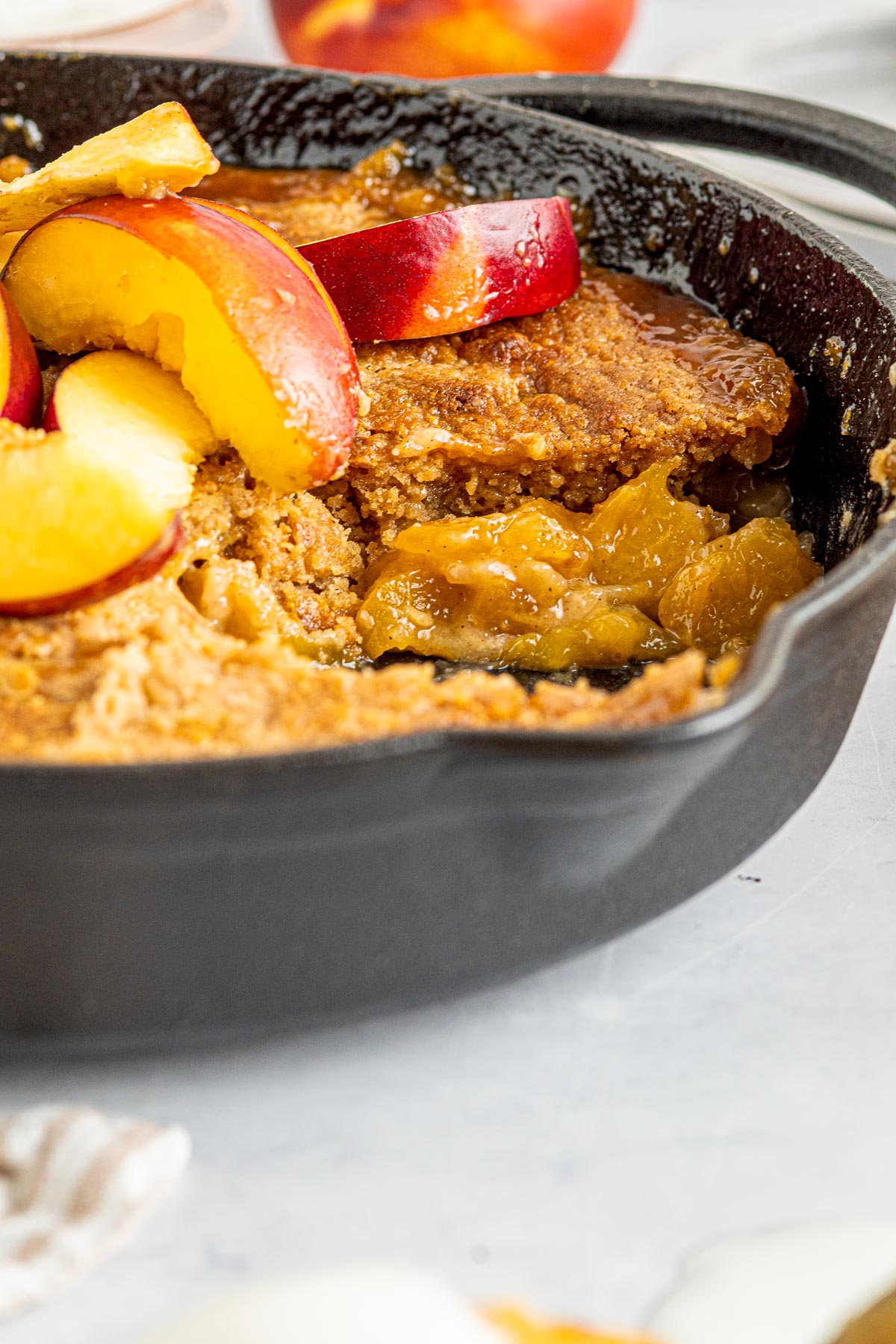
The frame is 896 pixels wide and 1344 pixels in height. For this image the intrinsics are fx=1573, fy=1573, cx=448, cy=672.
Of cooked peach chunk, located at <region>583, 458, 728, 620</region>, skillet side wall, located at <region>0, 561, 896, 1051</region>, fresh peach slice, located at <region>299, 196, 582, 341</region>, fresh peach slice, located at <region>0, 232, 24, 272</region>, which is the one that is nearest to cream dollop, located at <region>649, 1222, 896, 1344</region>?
skillet side wall, located at <region>0, 561, 896, 1051</region>

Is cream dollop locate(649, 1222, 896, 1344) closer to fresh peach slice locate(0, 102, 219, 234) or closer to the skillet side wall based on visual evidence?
the skillet side wall

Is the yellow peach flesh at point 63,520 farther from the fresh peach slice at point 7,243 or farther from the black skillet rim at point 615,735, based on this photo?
the fresh peach slice at point 7,243

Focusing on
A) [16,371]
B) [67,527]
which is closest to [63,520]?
[67,527]

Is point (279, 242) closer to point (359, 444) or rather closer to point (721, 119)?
point (359, 444)

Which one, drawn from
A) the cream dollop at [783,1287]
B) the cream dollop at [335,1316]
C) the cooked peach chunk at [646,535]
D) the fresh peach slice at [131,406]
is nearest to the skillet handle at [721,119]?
the cooked peach chunk at [646,535]

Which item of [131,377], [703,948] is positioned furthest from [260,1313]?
[131,377]
